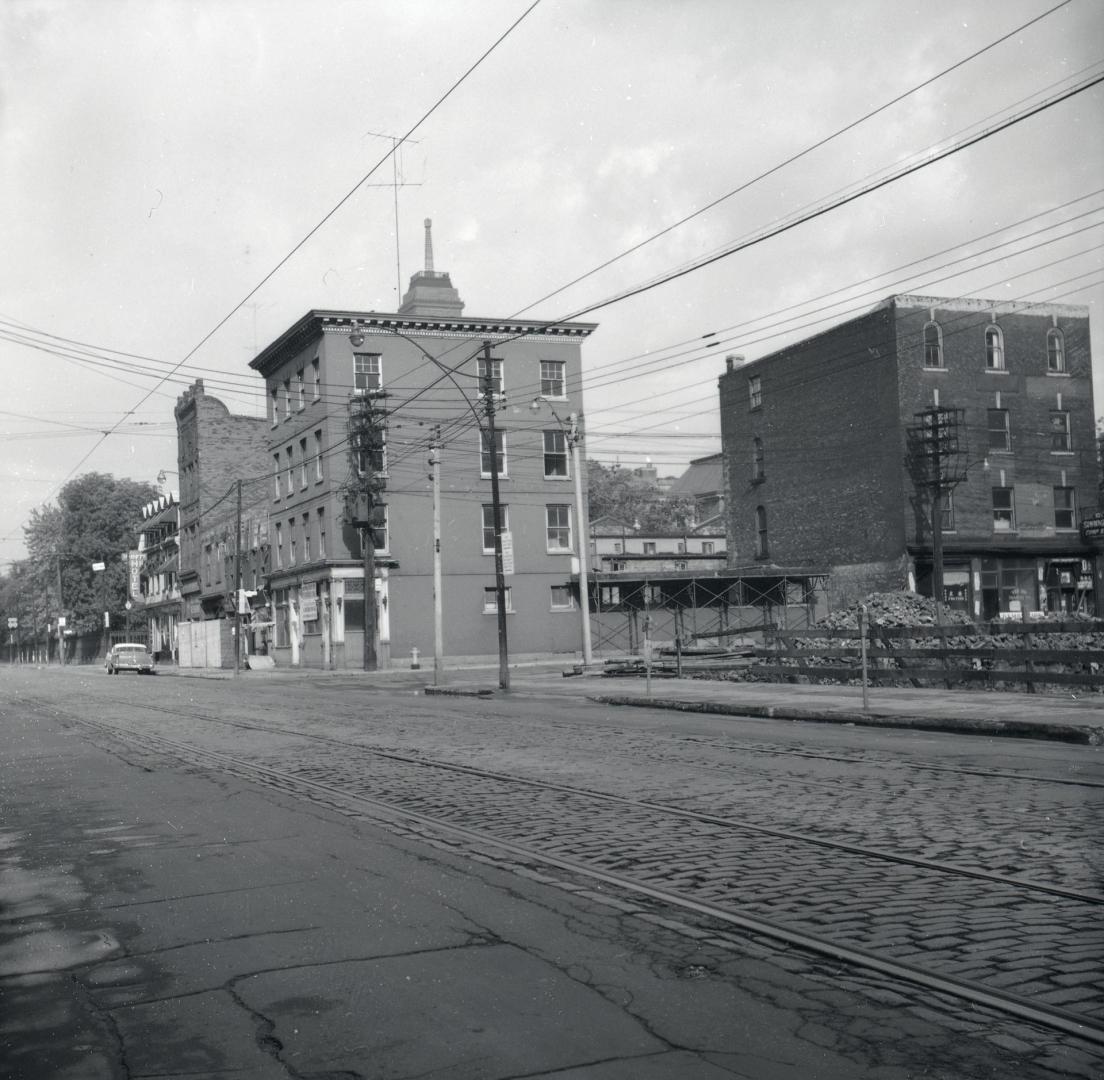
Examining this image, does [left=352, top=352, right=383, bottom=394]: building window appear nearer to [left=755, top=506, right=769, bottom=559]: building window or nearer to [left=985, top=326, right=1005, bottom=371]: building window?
[left=755, top=506, right=769, bottom=559]: building window

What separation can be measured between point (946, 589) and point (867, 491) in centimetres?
533

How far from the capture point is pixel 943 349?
5250 centimetres

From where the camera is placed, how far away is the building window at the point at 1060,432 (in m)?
54.5

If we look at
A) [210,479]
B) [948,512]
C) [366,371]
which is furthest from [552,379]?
[210,479]

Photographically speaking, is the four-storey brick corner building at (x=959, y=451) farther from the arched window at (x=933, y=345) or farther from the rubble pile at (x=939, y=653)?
the rubble pile at (x=939, y=653)

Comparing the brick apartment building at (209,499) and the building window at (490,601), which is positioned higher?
the brick apartment building at (209,499)

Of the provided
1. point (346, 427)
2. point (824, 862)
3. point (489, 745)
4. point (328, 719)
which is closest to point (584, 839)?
point (824, 862)

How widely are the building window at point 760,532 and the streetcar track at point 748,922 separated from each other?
5009cm

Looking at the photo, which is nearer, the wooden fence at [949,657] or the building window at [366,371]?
the wooden fence at [949,657]

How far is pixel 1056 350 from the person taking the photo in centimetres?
5500

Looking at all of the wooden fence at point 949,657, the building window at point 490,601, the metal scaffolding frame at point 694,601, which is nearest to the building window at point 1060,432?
the metal scaffolding frame at point 694,601

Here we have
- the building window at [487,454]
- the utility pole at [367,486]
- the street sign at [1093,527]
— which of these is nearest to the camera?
the utility pole at [367,486]

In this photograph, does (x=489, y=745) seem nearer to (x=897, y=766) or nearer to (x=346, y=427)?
(x=897, y=766)

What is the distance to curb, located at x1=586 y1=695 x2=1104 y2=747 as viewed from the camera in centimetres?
1516
